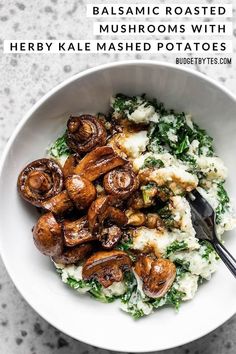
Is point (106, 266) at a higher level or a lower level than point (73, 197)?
lower

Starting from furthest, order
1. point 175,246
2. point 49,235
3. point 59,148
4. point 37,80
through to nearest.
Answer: point 37,80 → point 59,148 → point 175,246 → point 49,235

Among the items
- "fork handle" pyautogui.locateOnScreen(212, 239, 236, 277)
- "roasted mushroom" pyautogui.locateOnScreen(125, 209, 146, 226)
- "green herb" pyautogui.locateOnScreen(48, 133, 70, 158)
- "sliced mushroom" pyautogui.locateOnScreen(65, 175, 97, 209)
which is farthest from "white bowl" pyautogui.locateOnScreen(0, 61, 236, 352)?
"roasted mushroom" pyautogui.locateOnScreen(125, 209, 146, 226)

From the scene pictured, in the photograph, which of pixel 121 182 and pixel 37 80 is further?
pixel 37 80

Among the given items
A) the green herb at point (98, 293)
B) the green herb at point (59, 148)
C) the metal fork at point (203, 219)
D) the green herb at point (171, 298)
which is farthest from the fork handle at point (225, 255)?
the green herb at point (59, 148)

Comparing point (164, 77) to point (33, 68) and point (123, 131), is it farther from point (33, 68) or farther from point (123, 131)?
point (33, 68)

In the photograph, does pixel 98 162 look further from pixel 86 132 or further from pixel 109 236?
pixel 109 236

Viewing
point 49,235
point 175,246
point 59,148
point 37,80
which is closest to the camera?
point 49,235

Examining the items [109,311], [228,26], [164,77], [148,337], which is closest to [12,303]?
[109,311]

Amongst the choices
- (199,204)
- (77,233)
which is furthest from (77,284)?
(199,204)
